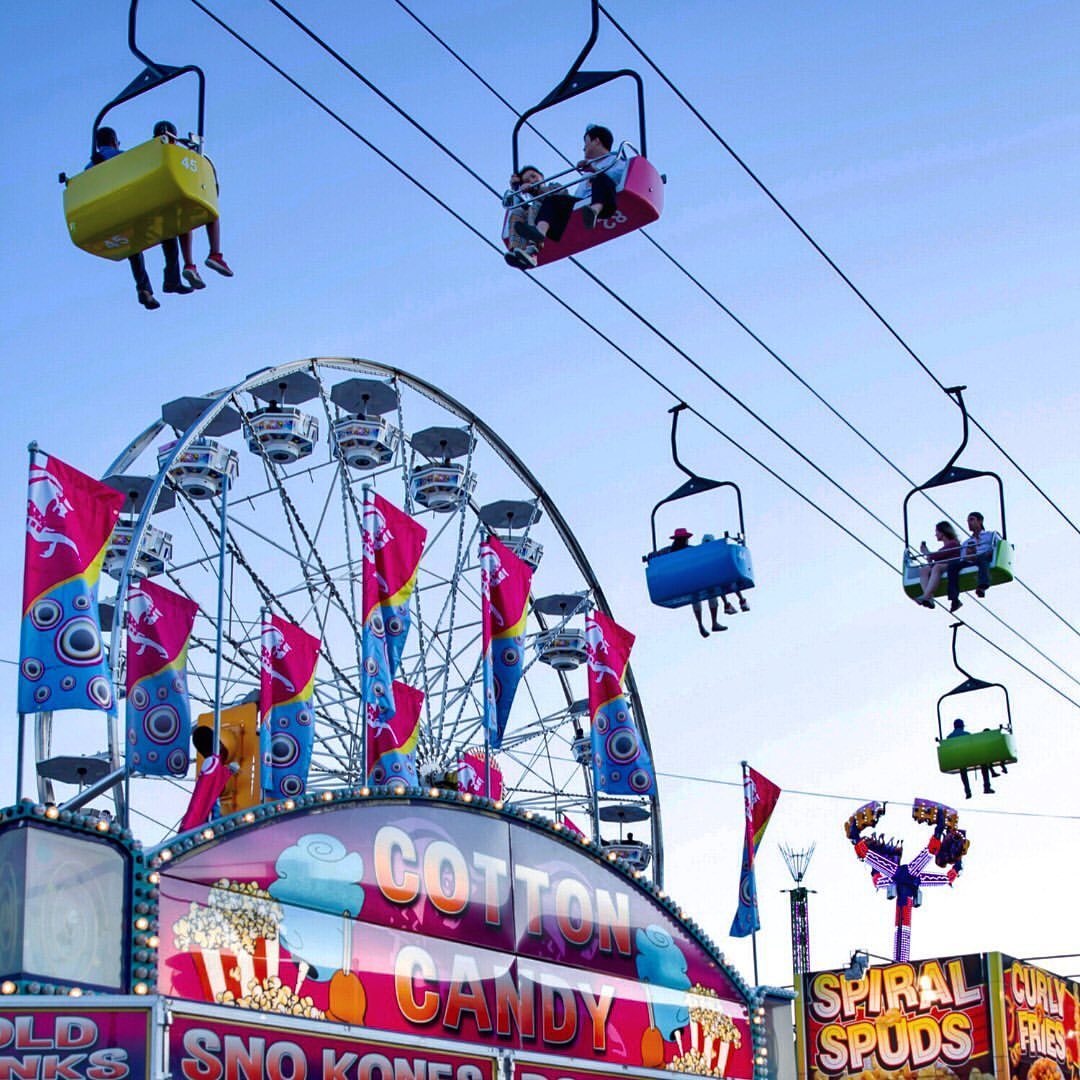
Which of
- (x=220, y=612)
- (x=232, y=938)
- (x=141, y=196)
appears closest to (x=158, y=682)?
(x=220, y=612)

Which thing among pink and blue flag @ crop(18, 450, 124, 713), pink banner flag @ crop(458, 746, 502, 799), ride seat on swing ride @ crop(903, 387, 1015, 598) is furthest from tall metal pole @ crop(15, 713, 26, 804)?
pink banner flag @ crop(458, 746, 502, 799)

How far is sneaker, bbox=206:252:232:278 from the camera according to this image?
12.0 metres

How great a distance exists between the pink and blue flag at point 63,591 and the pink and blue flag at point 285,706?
6.63m

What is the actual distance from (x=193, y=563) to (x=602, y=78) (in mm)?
18341

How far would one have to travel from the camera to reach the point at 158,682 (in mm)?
22078

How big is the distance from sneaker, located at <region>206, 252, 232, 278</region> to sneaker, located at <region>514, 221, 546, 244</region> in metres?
2.11

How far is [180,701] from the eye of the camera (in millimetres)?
22188

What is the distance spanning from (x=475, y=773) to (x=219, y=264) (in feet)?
56.9

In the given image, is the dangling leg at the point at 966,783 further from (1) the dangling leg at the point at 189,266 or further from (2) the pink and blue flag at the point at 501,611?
(1) the dangling leg at the point at 189,266

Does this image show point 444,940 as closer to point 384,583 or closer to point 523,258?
point 523,258

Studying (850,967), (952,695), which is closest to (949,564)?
(952,695)

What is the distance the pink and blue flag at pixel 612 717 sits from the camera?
21250 mm

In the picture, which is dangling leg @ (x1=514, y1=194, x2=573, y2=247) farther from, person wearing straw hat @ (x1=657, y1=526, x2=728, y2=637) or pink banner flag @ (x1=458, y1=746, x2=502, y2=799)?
pink banner flag @ (x1=458, y1=746, x2=502, y2=799)

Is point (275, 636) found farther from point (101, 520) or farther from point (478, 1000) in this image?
point (478, 1000)
